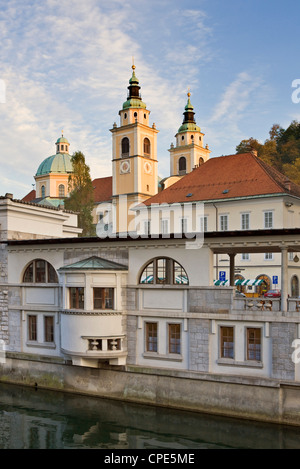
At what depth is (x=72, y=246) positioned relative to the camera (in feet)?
80.7

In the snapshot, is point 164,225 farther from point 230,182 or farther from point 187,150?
point 187,150

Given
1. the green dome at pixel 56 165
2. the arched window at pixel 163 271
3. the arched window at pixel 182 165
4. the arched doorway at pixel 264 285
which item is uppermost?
the green dome at pixel 56 165

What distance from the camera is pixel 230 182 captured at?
5797cm

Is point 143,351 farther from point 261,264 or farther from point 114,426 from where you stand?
point 261,264

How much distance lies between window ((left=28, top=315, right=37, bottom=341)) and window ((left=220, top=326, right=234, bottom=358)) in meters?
10.4

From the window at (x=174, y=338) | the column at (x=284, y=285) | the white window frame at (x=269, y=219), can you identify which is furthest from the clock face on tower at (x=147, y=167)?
the column at (x=284, y=285)

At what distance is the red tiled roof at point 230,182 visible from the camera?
5472 cm

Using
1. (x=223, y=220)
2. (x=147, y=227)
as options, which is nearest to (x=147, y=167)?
(x=147, y=227)

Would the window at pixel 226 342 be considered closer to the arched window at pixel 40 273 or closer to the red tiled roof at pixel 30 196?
the arched window at pixel 40 273

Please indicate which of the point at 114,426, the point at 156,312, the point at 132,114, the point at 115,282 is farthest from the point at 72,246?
the point at 132,114

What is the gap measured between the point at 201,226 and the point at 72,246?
3569cm

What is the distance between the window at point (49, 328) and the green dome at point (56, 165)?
289 feet

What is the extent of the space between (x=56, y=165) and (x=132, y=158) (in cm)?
3489

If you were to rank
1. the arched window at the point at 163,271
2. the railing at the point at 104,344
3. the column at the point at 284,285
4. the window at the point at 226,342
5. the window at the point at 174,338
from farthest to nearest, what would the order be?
1. the arched window at the point at 163,271
2. the railing at the point at 104,344
3. the window at the point at 174,338
4. the window at the point at 226,342
5. the column at the point at 284,285
